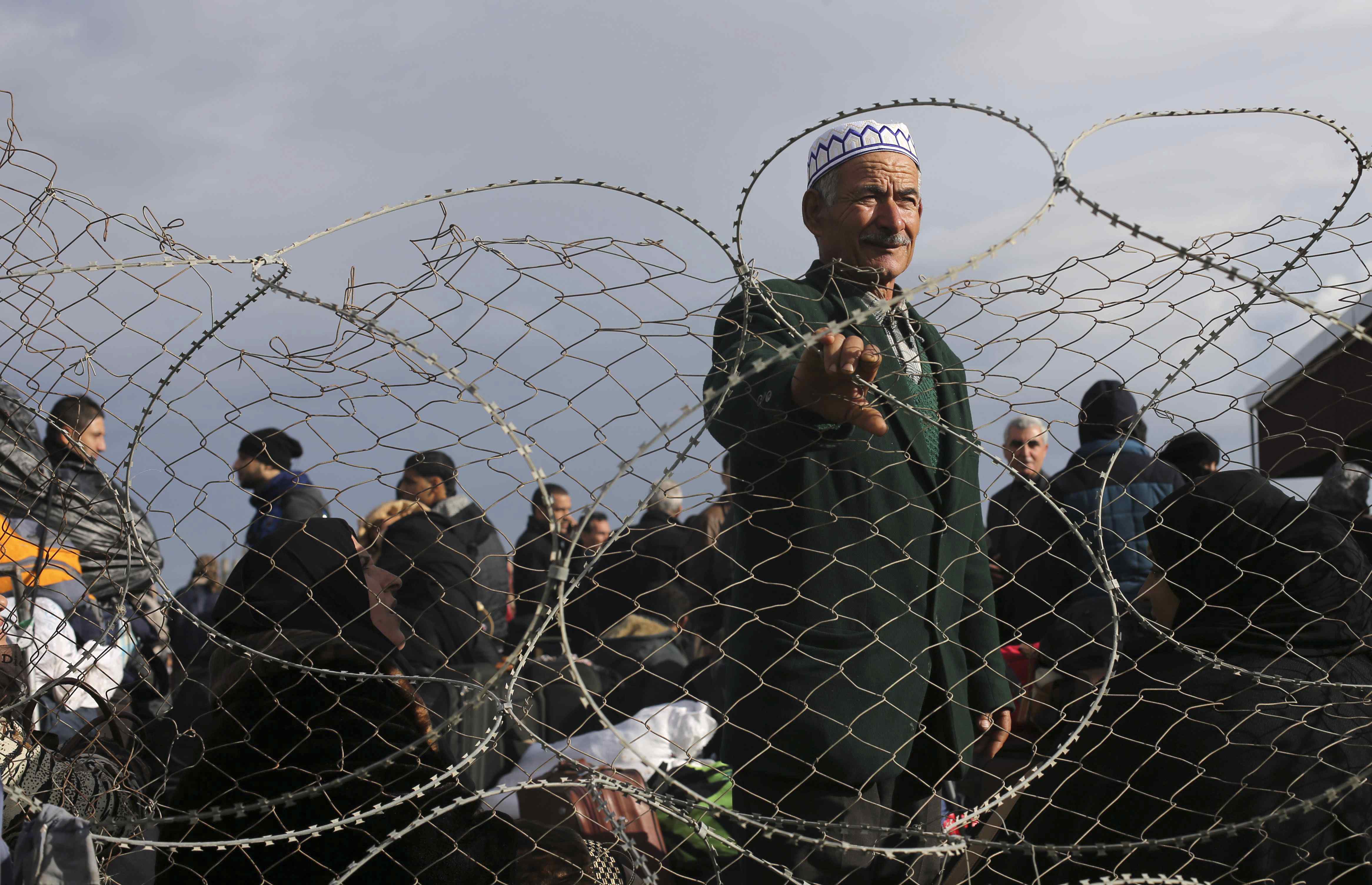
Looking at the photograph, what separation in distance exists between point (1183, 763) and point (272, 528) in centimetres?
259

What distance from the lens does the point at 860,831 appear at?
2.08m

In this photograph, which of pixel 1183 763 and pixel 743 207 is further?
pixel 1183 763

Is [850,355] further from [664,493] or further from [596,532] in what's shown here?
[596,532]

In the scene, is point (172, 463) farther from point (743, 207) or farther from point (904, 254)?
point (904, 254)

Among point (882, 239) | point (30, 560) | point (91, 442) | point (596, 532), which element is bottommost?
point (30, 560)

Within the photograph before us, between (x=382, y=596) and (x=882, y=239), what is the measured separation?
1.52 meters

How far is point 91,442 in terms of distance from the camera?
3.43 m

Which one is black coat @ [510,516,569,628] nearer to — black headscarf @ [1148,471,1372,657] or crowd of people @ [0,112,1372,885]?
crowd of people @ [0,112,1372,885]

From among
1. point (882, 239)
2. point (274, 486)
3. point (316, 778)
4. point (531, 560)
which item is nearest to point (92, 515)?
point (274, 486)

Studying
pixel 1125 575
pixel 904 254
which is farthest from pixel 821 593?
pixel 1125 575

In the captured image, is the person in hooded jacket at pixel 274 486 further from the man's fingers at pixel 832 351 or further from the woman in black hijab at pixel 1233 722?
the woman in black hijab at pixel 1233 722

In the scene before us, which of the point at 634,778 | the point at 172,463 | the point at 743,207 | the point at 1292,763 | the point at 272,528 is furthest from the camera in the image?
the point at 272,528

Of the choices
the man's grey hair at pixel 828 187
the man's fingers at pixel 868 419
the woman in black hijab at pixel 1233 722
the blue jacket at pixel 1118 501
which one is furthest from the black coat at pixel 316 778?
the blue jacket at pixel 1118 501

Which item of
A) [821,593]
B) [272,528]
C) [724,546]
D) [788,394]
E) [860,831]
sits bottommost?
[860,831]
